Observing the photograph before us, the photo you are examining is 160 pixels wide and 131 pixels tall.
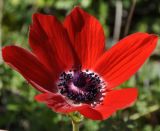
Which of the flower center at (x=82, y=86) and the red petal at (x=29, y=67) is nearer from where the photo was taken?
the red petal at (x=29, y=67)

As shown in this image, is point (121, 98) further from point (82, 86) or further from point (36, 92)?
point (36, 92)

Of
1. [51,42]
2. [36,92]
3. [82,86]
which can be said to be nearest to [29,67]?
[51,42]

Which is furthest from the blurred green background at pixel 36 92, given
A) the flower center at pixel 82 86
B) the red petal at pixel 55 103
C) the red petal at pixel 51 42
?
the red petal at pixel 55 103

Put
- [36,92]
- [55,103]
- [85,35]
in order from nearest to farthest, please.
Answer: [55,103] → [85,35] → [36,92]

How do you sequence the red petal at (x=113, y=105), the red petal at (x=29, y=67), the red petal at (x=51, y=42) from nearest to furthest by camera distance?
the red petal at (x=113, y=105) < the red petal at (x=29, y=67) < the red petal at (x=51, y=42)

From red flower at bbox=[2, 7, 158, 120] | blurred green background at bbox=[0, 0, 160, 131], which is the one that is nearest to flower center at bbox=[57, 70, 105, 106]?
red flower at bbox=[2, 7, 158, 120]

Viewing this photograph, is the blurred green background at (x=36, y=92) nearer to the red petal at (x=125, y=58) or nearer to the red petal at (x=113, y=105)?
the red petal at (x=125, y=58)
